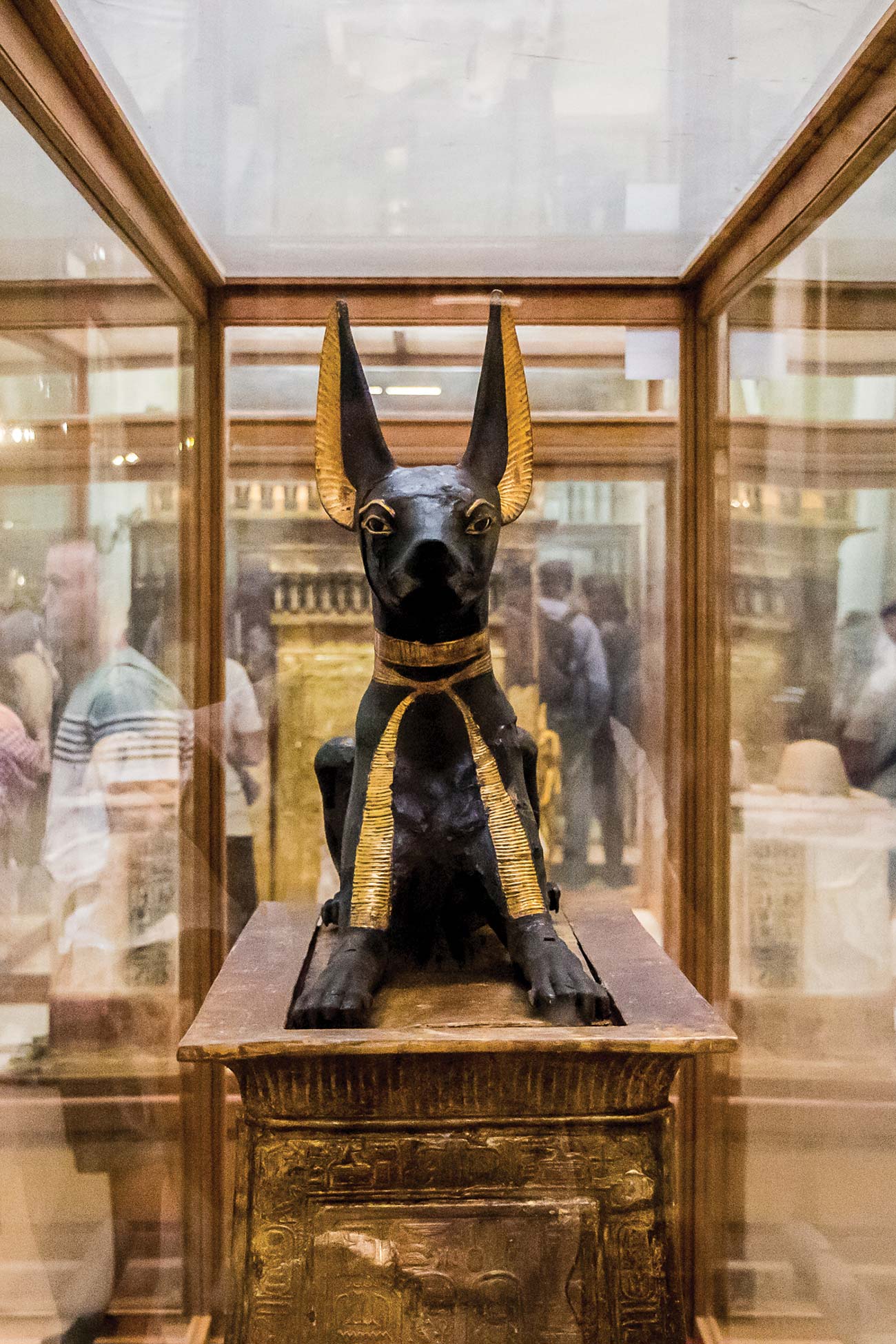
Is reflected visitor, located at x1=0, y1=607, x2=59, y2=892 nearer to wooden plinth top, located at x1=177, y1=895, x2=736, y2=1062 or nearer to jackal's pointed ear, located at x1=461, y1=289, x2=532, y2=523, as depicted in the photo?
wooden plinth top, located at x1=177, y1=895, x2=736, y2=1062

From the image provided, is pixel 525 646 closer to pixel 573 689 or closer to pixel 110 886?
pixel 573 689

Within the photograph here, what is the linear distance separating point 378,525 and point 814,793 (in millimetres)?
953

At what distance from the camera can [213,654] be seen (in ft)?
7.84

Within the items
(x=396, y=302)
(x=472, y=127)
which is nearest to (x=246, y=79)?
(x=472, y=127)

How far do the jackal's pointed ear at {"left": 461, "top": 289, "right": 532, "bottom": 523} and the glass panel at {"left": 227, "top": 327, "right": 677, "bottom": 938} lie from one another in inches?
24.9

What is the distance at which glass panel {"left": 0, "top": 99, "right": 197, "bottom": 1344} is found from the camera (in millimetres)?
1646

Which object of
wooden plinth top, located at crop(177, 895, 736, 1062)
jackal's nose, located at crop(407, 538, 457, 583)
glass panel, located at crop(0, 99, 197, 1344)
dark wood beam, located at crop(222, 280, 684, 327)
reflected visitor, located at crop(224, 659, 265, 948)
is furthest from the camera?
reflected visitor, located at crop(224, 659, 265, 948)

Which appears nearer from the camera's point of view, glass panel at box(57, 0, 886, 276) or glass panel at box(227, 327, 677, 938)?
glass panel at box(57, 0, 886, 276)

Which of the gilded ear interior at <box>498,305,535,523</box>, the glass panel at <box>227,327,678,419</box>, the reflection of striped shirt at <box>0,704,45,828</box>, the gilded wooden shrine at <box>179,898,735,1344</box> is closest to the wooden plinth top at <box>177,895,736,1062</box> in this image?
the gilded wooden shrine at <box>179,898,735,1344</box>

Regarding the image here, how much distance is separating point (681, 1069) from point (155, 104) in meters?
2.14

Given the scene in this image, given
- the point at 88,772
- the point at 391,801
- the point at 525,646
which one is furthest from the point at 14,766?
the point at 525,646

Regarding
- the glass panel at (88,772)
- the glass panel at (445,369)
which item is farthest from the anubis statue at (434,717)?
the glass panel at (445,369)

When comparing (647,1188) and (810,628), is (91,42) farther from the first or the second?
(647,1188)

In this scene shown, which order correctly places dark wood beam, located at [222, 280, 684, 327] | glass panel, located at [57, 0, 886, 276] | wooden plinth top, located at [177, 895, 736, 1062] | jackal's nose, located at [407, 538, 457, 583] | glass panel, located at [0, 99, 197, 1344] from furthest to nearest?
1. dark wood beam, located at [222, 280, 684, 327]
2. glass panel, located at [57, 0, 886, 276]
3. glass panel, located at [0, 99, 197, 1344]
4. jackal's nose, located at [407, 538, 457, 583]
5. wooden plinth top, located at [177, 895, 736, 1062]
